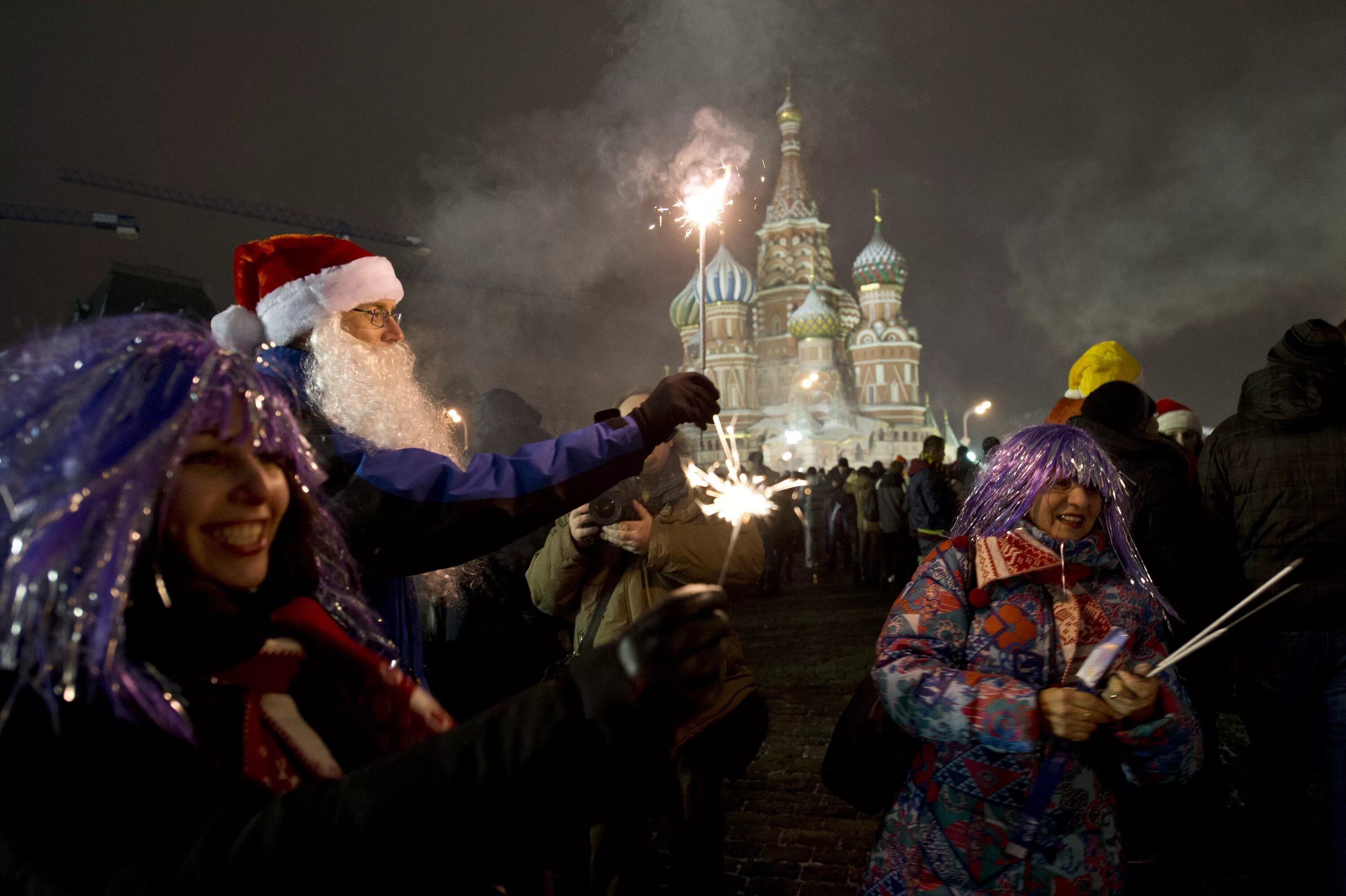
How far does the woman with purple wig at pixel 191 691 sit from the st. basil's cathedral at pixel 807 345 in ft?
168

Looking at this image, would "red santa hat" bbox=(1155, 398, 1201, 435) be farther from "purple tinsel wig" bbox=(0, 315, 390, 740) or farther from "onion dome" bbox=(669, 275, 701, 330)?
"onion dome" bbox=(669, 275, 701, 330)

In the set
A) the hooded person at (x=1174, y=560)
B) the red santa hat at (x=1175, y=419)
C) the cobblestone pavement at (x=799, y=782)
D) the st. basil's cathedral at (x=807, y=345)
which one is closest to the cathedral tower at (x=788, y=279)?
the st. basil's cathedral at (x=807, y=345)

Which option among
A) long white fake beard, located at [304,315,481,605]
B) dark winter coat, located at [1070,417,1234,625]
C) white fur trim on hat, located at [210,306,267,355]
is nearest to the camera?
long white fake beard, located at [304,315,481,605]

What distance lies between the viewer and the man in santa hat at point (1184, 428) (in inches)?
215

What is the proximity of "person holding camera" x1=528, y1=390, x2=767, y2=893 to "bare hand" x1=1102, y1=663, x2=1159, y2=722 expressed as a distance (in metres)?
1.28

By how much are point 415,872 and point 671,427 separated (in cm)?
135

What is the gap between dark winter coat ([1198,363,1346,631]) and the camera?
2.92 meters

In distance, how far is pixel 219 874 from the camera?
0.83m

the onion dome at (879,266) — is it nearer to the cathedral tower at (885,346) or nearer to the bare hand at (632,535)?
the cathedral tower at (885,346)

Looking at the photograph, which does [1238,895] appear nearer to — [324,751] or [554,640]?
[554,640]

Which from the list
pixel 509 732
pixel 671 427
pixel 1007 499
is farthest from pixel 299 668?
pixel 1007 499

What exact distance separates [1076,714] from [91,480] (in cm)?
192

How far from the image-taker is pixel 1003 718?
186 cm

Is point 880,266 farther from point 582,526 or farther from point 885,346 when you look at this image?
point 582,526
